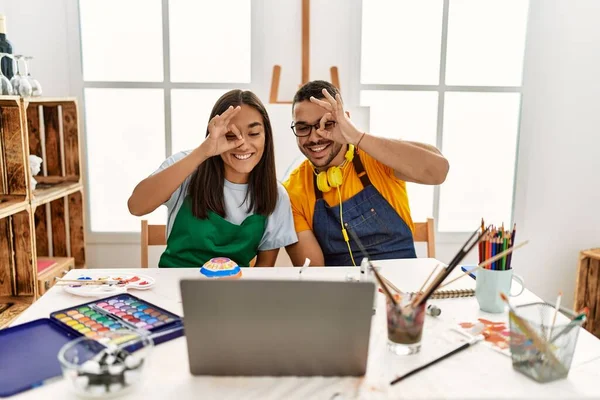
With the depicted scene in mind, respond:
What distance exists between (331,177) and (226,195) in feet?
1.21

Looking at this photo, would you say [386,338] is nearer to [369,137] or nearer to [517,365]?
[517,365]

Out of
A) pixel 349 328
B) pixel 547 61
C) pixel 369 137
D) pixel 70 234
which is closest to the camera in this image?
pixel 349 328

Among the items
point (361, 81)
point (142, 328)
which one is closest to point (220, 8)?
point (361, 81)

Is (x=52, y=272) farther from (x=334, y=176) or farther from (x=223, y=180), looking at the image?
(x=334, y=176)

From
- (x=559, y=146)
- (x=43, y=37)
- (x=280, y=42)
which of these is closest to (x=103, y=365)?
(x=280, y=42)

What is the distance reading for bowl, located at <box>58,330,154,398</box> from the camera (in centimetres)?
80

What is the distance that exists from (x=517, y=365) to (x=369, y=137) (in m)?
0.97

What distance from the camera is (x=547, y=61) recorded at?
9.21 feet

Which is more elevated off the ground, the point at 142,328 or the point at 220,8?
the point at 220,8

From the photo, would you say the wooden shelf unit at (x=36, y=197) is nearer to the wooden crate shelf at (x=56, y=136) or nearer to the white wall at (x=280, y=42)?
the wooden crate shelf at (x=56, y=136)

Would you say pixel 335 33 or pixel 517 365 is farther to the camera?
pixel 335 33

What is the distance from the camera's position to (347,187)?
1.87 metres

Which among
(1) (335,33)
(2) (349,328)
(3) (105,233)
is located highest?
(1) (335,33)

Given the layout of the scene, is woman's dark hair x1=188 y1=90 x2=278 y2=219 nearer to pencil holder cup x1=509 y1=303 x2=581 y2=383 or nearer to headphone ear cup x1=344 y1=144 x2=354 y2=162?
headphone ear cup x1=344 y1=144 x2=354 y2=162
